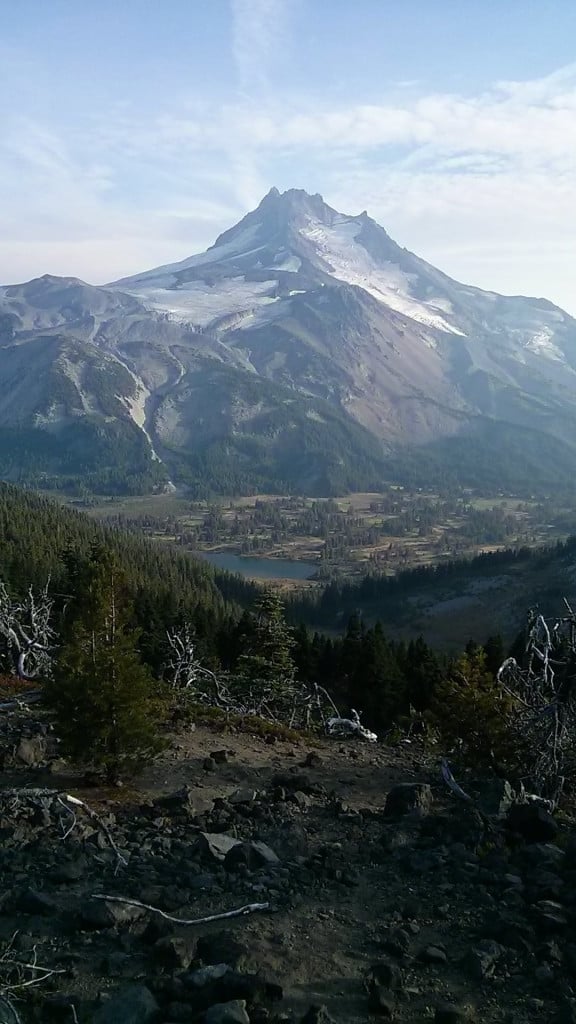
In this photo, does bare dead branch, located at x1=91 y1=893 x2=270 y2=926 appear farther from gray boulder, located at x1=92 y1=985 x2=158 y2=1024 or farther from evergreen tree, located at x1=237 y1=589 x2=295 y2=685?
evergreen tree, located at x1=237 y1=589 x2=295 y2=685

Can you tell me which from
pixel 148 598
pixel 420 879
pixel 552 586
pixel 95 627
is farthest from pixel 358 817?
pixel 552 586

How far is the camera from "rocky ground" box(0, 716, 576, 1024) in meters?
7.57

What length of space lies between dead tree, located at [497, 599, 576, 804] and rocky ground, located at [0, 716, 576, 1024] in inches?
50.6

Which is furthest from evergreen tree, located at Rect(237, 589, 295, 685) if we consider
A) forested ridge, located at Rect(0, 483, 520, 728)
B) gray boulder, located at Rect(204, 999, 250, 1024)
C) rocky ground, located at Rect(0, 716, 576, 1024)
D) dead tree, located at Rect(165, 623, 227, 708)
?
gray boulder, located at Rect(204, 999, 250, 1024)

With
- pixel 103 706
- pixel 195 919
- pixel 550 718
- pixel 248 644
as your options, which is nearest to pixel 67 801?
pixel 103 706

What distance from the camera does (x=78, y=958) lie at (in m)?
8.34

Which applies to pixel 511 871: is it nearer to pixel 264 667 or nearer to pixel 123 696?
pixel 123 696

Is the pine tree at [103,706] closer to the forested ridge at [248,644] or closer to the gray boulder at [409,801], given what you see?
the forested ridge at [248,644]

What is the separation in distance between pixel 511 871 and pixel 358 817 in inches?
160

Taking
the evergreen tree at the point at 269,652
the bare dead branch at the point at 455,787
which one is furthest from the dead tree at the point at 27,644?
the bare dead branch at the point at 455,787

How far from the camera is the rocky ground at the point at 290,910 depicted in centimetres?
757

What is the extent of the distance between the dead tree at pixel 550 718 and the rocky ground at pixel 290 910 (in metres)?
1.29

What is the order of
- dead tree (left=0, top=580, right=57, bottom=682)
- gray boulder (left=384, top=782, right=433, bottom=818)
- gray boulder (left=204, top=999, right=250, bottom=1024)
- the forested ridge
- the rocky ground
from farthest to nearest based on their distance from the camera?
the forested ridge → dead tree (left=0, top=580, right=57, bottom=682) → gray boulder (left=384, top=782, right=433, bottom=818) → the rocky ground → gray boulder (left=204, top=999, right=250, bottom=1024)

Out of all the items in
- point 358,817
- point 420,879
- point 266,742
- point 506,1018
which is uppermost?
point 506,1018
